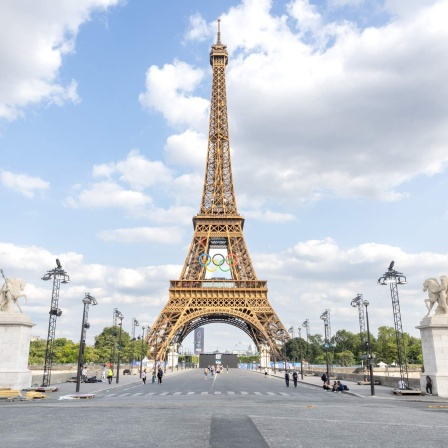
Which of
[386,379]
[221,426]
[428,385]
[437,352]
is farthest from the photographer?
[386,379]

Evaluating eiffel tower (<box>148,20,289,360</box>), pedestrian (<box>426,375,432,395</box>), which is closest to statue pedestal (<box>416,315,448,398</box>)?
pedestrian (<box>426,375,432,395</box>)

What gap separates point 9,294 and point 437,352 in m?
27.7

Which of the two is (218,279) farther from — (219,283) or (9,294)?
(9,294)

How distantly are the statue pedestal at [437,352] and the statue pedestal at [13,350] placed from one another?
2582 centimetres

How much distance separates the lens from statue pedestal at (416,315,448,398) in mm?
26016

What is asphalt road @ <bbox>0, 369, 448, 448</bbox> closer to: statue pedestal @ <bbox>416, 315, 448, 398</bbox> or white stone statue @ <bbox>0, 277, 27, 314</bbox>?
statue pedestal @ <bbox>416, 315, 448, 398</bbox>

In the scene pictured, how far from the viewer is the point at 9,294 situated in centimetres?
2884

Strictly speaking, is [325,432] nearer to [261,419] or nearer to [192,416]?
[261,419]

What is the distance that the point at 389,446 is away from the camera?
11.1 metres

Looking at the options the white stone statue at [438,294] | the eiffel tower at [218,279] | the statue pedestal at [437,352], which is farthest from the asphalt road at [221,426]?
the eiffel tower at [218,279]

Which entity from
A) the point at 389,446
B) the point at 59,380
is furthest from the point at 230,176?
the point at 389,446

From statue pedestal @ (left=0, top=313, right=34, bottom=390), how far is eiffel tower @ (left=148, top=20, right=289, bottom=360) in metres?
39.6

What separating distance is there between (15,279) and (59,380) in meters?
17.0

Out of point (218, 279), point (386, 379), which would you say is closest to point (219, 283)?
point (218, 279)
